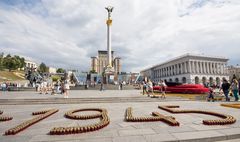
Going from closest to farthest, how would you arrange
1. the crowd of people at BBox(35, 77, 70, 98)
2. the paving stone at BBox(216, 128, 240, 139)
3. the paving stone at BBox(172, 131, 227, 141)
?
the paving stone at BBox(172, 131, 227, 141), the paving stone at BBox(216, 128, 240, 139), the crowd of people at BBox(35, 77, 70, 98)

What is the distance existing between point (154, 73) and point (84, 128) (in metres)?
139

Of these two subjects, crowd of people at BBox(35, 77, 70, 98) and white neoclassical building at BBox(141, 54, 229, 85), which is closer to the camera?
crowd of people at BBox(35, 77, 70, 98)

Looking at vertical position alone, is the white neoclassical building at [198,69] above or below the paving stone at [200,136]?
above

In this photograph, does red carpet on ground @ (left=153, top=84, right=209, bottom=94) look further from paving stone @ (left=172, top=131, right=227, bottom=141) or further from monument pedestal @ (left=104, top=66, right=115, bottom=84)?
monument pedestal @ (left=104, top=66, right=115, bottom=84)

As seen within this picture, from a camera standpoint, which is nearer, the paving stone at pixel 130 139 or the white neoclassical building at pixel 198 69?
the paving stone at pixel 130 139

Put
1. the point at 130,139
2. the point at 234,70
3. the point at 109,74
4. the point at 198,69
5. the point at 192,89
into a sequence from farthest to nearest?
the point at 234,70
the point at 198,69
the point at 109,74
the point at 192,89
the point at 130,139

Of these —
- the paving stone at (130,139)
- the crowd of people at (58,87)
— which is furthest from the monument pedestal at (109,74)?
the paving stone at (130,139)

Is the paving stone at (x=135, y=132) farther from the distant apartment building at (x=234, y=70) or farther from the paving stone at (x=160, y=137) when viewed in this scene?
the distant apartment building at (x=234, y=70)

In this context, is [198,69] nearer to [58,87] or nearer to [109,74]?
[109,74]

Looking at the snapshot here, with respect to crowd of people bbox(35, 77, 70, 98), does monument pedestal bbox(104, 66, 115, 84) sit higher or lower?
higher

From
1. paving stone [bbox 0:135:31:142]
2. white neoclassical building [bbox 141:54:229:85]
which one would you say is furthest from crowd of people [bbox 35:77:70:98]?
white neoclassical building [bbox 141:54:229:85]

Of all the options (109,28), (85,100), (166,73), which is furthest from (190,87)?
(166,73)

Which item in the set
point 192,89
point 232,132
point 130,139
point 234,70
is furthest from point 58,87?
point 234,70

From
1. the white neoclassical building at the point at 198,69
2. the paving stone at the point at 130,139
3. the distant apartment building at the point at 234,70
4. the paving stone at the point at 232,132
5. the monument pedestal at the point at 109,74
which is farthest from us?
the distant apartment building at the point at 234,70
